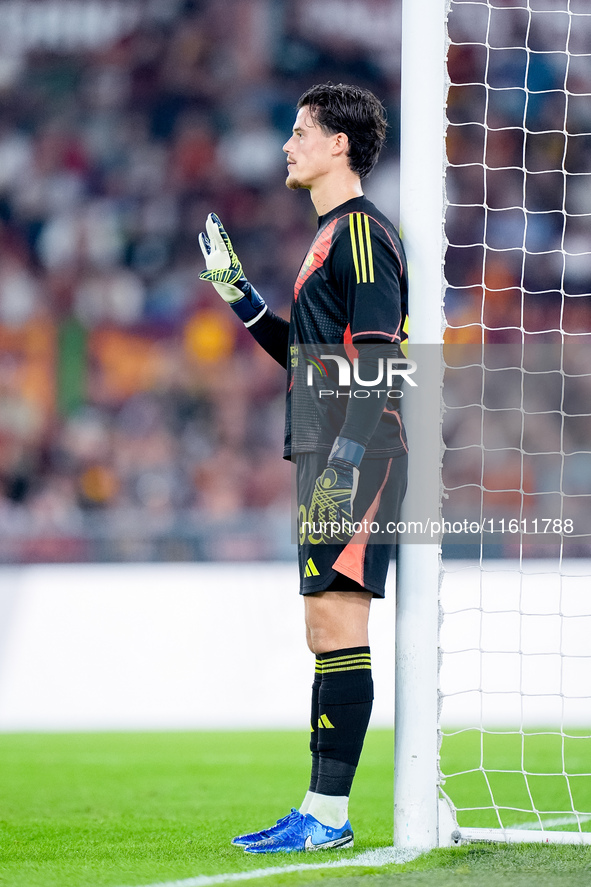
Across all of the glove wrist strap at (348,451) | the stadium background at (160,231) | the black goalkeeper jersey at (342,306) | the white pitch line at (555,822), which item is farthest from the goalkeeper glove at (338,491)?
the stadium background at (160,231)

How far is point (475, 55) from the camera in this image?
10234mm

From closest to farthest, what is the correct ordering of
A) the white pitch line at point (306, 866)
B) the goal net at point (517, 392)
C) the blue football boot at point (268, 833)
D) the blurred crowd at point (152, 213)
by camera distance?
the white pitch line at point (306, 866) → the blue football boot at point (268, 833) → the goal net at point (517, 392) → the blurred crowd at point (152, 213)

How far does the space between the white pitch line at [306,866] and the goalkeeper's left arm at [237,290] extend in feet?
4.03

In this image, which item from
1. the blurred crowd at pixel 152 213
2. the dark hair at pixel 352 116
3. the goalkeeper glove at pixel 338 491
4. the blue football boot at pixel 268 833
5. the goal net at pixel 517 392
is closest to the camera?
the goalkeeper glove at pixel 338 491

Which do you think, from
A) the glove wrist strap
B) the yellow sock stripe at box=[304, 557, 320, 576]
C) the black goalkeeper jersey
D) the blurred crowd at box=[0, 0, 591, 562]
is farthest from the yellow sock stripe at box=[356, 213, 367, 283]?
the blurred crowd at box=[0, 0, 591, 562]

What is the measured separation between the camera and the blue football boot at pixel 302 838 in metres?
2.35

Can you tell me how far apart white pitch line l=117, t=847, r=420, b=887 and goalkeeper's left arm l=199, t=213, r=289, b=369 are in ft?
4.03

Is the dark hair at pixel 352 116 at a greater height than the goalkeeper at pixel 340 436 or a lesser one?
greater

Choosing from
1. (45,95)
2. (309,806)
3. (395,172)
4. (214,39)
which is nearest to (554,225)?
(395,172)

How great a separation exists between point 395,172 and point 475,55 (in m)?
1.37

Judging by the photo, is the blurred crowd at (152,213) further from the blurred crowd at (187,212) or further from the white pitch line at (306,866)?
the white pitch line at (306,866)

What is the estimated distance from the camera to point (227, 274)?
2.75 metres

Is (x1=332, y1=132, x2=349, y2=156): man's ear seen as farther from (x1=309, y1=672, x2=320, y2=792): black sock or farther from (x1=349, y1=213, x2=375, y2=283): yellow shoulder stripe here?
(x1=309, y1=672, x2=320, y2=792): black sock

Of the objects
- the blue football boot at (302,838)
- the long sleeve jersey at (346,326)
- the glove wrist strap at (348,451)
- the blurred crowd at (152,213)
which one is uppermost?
the blurred crowd at (152,213)
